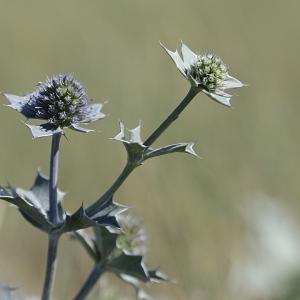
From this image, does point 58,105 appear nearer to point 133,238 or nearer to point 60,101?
point 60,101

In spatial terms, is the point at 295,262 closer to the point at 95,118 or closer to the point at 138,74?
the point at 95,118

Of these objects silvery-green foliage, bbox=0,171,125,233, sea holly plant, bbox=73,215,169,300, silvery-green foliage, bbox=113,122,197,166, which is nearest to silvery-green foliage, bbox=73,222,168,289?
sea holly plant, bbox=73,215,169,300

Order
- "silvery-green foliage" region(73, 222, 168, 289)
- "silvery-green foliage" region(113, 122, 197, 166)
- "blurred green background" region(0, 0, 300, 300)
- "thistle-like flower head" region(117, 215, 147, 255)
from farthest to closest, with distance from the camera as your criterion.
Answer: 1. "blurred green background" region(0, 0, 300, 300)
2. "thistle-like flower head" region(117, 215, 147, 255)
3. "silvery-green foliage" region(73, 222, 168, 289)
4. "silvery-green foliage" region(113, 122, 197, 166)

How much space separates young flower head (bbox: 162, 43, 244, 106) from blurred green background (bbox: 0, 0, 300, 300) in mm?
275

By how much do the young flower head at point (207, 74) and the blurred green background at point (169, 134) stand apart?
28 centimetres

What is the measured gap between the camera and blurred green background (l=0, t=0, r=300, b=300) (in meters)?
3.22


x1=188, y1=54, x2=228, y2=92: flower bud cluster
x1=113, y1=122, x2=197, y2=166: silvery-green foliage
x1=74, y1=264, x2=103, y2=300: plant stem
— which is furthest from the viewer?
x1=74, y1=264, x2=103, y2=300: plant stem

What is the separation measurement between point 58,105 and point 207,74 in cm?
31

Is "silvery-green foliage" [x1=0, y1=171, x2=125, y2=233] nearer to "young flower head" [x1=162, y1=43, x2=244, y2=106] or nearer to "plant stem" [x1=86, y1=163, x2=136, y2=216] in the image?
"plant stem" [x1=86, y1=163, x2=136, y2=216]

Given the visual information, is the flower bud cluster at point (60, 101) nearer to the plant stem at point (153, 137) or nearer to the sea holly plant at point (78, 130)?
the sea holly plant at point (78, 130)

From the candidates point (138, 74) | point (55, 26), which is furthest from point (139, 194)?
point (55, 26)

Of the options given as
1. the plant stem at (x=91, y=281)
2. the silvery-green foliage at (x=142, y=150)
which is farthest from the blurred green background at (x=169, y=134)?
the plant stem at (x=91, y=281)

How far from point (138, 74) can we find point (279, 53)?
137 centimetres

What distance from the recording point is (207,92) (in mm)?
1563
